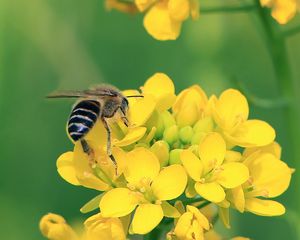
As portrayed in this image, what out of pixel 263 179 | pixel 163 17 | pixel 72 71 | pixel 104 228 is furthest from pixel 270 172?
pixel 72 71

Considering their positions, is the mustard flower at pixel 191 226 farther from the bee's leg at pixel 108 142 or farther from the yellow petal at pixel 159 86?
the yellow petal at pixel 159 86

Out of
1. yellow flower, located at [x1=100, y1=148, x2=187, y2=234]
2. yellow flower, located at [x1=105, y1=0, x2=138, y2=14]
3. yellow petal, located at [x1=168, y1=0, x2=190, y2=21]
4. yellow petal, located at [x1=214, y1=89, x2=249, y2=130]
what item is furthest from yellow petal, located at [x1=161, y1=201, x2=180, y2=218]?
yellow flower, located at [x1=105, y1=0, x2=138, y2=14]

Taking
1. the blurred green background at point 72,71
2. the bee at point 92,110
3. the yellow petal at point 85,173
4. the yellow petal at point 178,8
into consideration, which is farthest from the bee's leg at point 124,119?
the blurred green background at point 72,71

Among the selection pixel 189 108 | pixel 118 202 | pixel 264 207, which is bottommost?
pixel 264 207

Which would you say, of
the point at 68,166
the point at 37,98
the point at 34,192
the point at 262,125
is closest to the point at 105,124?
the point at 68,166

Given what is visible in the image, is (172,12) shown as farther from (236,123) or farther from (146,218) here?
(146,218)

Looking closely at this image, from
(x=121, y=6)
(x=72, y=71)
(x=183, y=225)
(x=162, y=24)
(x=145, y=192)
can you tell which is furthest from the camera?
(x=72, y=71)

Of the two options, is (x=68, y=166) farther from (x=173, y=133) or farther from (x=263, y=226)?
(x=263, y=226)
